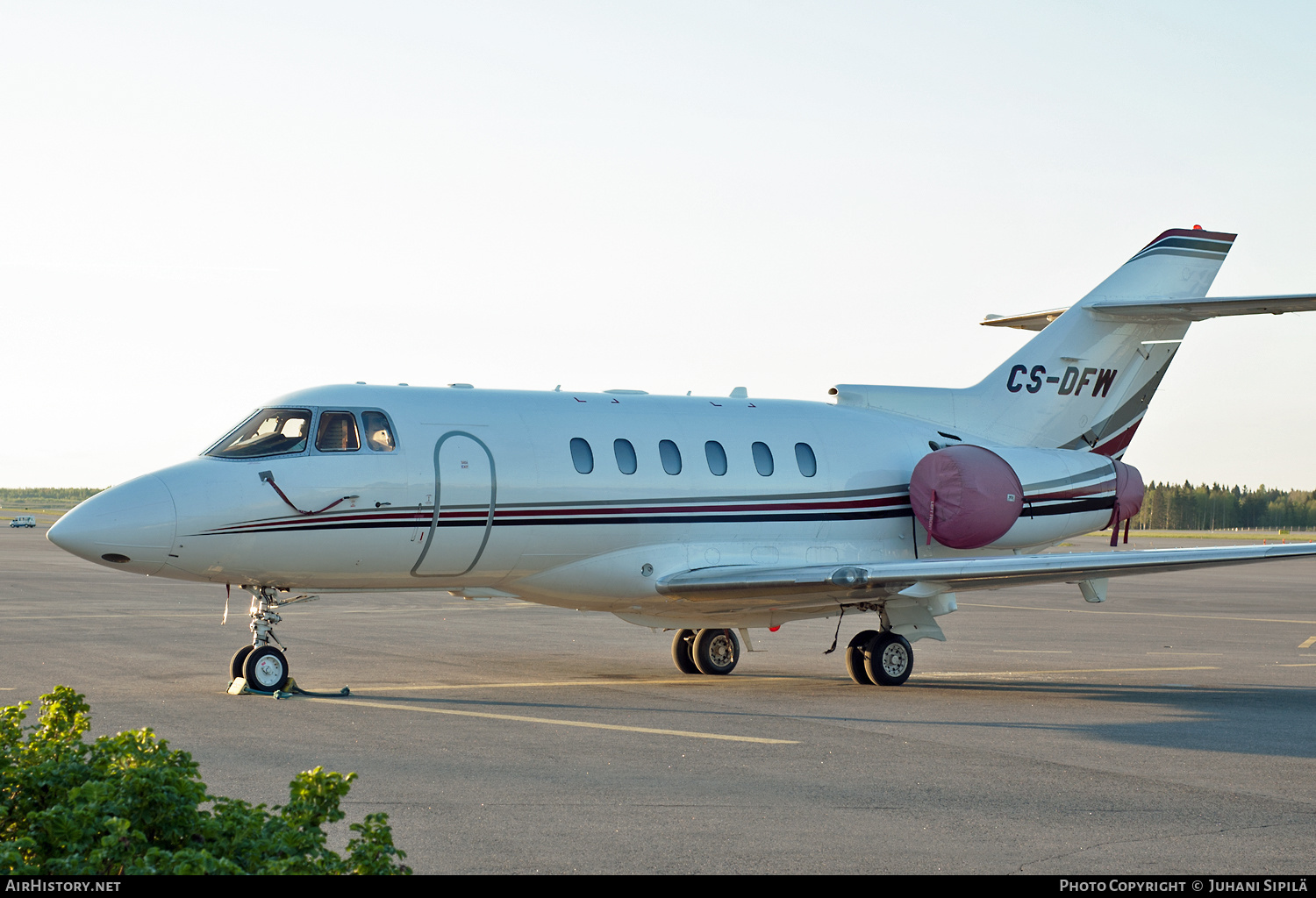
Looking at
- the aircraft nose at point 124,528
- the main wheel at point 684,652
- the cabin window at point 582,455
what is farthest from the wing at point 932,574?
the aircraft nose at point 124,528

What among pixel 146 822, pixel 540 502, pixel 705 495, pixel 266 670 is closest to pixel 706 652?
pixel 705 495

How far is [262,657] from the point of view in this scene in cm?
1303

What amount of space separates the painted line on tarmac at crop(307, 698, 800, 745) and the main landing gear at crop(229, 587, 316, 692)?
0.53 meters

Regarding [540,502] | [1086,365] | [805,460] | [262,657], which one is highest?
[1086,365]

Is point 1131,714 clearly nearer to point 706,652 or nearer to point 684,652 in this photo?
point 706,652

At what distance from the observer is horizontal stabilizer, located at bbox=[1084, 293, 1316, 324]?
639 inches

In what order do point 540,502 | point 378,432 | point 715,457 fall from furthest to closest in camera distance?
point 715,457 → point 540,502 → point 378,432

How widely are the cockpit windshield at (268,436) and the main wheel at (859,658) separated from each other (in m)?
6.94

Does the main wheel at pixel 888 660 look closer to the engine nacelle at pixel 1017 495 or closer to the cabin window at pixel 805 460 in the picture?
the engine nacelle at pixel 1017 495

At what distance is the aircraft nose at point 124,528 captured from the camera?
12.3 m

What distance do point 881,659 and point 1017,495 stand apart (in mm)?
3333

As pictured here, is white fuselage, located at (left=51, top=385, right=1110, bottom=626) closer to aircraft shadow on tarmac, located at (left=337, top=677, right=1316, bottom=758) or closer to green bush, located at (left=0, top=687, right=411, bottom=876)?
aircraft shadow on tarmac, located at (left=337, top=677, right=1316, bottom=758)

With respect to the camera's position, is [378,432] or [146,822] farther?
[378,432]

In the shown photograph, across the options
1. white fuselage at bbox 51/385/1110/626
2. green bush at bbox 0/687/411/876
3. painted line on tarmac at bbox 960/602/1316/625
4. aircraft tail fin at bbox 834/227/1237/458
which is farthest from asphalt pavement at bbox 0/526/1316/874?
aircraft tail fin at bbox 834/227/1237/458
